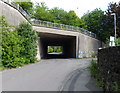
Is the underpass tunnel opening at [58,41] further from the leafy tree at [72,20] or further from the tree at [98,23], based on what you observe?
the tree at [98,23]

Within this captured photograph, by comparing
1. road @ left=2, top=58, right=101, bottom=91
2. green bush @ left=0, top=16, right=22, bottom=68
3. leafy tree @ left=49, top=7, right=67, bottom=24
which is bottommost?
road @ left=2, top=58, right=101, bottom=91

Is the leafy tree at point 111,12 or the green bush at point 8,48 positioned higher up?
the leafy tree at point 111,12

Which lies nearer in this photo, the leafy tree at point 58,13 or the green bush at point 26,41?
the green bush at point 26,41

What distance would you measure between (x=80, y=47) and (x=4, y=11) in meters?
16.4

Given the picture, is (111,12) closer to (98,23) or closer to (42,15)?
(98,23)

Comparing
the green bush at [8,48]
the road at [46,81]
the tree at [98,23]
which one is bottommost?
the road at [46,81]

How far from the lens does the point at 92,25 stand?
1458 inches

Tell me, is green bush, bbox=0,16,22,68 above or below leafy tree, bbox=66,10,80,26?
below

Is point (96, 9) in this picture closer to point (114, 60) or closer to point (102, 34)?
point (102, 34)

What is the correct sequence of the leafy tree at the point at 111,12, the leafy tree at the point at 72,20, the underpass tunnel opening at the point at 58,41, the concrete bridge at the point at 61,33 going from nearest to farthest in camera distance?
the concrete bridge at the point at 61,33 < the underpass tunnel opening at the point at 58,41 < the leafy tree at the point at 111,12 < the leafy tree at the point at 72,20

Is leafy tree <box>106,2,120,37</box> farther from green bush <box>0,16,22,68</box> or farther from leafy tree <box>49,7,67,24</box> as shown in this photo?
green bush <box>0,16,22,68</box>

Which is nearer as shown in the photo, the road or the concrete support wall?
the road

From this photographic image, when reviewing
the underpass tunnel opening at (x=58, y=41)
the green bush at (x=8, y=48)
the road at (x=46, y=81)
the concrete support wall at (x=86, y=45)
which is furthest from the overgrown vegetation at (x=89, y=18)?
the road at (x=46, y=81)

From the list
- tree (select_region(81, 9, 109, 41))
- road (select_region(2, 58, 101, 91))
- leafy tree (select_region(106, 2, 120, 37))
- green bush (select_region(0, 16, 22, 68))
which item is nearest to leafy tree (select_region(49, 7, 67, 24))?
tree (select_region(81, 9, 109, 41))
